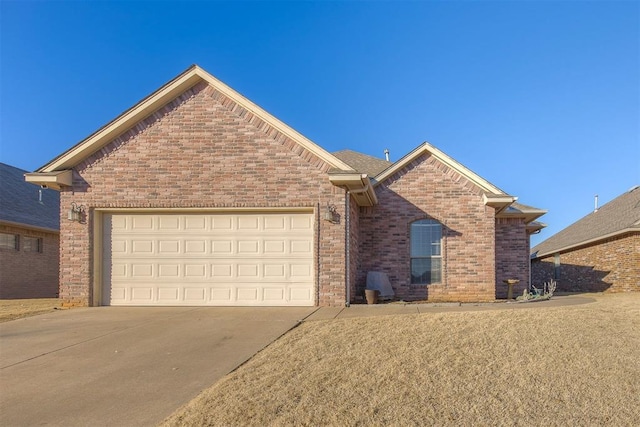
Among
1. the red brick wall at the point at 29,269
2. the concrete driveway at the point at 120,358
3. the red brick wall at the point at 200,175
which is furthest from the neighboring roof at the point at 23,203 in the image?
the concrete driveway at the point at 120,358

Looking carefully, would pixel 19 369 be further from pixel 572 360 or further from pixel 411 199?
pixel 411 199

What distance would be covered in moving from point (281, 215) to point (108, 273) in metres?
4.56

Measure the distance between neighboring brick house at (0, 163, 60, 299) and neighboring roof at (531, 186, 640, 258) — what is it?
22.7 meters

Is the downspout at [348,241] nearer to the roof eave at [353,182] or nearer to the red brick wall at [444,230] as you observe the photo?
the roof eave at [353,182]

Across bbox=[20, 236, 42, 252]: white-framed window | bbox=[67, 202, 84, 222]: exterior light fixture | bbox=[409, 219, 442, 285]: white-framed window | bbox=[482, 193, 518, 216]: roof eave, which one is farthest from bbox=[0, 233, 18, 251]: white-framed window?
bbox=[482, 193, 518, 216]: roof eave

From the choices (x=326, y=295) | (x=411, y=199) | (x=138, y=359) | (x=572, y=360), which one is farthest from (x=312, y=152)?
(x=572, y=360)

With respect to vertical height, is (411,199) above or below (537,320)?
above

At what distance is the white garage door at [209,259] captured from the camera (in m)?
12.6

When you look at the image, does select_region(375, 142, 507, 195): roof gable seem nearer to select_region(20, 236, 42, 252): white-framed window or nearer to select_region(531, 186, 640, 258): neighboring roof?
select_region(531, 186, 640, 258): neighboring roof

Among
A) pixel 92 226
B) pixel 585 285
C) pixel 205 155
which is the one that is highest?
pixel 205 155

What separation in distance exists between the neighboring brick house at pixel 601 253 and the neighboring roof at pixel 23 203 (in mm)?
22894

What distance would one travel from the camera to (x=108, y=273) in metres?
13.0

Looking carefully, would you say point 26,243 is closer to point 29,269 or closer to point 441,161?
point 29,269

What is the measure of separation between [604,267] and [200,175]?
17.8 meters
